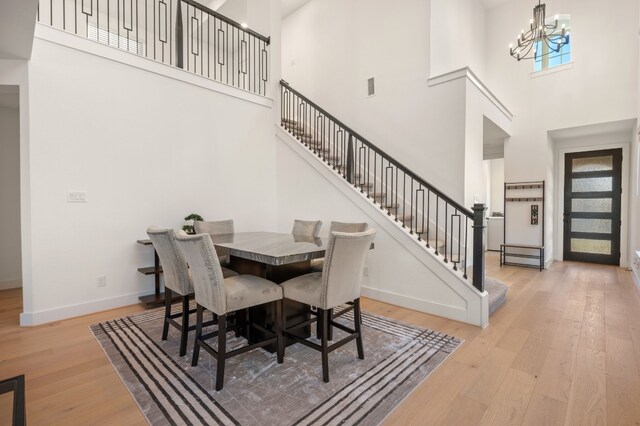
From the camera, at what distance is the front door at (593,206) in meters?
5.97

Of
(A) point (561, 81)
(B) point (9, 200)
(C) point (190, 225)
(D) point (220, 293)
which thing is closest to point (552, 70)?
(A) point (561, 81)

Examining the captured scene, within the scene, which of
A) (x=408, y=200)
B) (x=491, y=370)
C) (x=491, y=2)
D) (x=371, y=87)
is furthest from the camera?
(x=491, y=2)

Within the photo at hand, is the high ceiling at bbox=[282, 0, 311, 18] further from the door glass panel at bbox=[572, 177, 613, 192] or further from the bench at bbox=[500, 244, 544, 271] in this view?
the door glass panel at bbox=[572, 177, 613, 192]

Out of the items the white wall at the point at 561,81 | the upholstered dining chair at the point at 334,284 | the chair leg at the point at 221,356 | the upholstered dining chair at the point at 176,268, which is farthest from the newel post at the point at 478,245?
the white wall at the point at 561,81

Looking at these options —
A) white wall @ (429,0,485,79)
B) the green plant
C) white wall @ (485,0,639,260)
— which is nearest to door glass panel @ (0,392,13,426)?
the green plant

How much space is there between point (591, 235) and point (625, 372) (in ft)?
17.3

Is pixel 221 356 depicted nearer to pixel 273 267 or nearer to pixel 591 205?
pixel 273 267

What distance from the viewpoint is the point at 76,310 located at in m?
3.33

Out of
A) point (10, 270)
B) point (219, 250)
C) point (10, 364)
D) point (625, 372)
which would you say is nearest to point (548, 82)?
point (625, 372)

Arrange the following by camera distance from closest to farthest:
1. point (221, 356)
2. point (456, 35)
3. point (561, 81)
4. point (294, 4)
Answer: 1. point (221, 356)
2. point (456, 35)
3. point (561, 81)
4. point (294, 4)

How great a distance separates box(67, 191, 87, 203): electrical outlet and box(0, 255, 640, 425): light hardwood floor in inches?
50.1

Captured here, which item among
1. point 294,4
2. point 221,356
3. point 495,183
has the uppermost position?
point 294,4

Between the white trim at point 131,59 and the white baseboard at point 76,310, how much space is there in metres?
2.78

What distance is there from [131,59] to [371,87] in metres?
3.69
